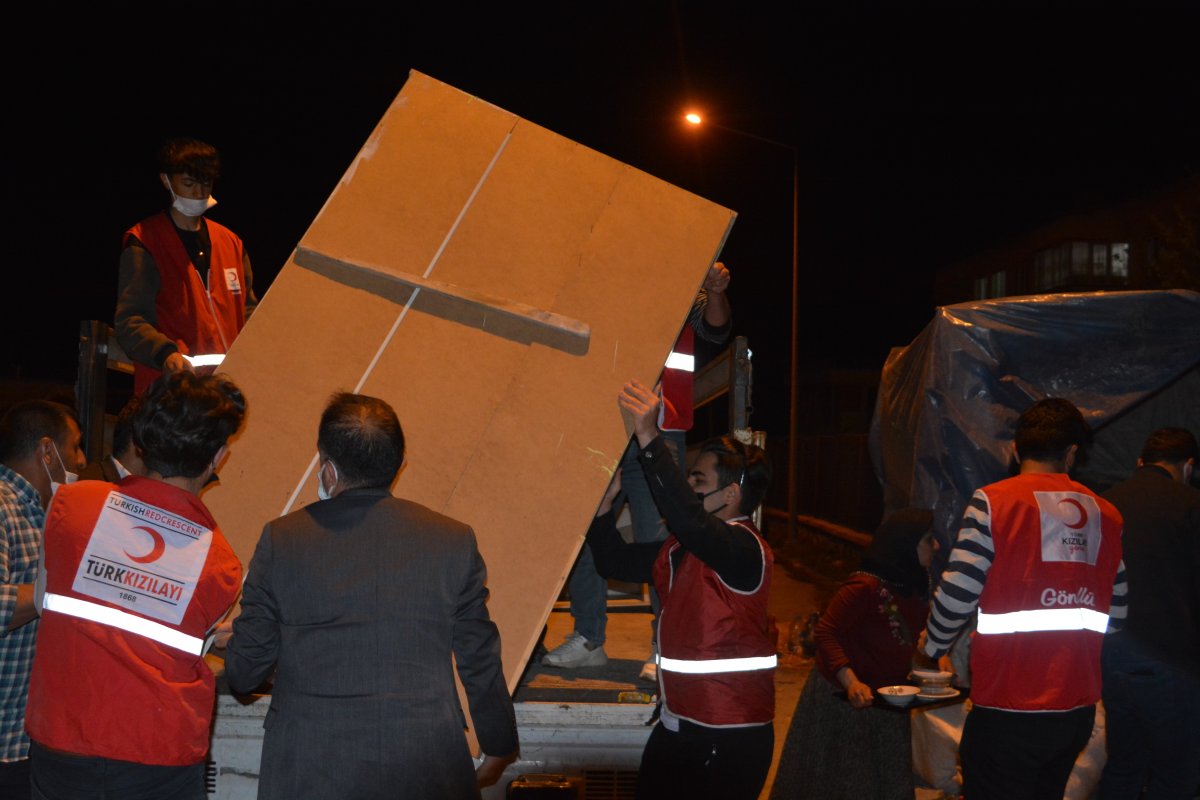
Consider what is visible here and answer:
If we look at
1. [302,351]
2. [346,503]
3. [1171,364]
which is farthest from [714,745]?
[1171,364]

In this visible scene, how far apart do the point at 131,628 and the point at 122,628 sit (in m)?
0.02

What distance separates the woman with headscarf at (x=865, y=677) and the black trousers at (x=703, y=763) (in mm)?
1275

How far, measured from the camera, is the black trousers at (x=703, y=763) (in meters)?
3.13

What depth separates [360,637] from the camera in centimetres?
237

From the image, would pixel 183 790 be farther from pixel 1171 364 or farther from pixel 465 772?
pixel 1171 364

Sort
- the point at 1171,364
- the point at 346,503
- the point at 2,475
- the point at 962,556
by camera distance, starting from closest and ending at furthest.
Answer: the point at 346,503, the point at 2,475, the point at 962,556, the point at 1171,364

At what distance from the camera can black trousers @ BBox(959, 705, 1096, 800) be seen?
11.9ft

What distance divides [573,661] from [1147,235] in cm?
3194

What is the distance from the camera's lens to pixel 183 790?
2.49 m

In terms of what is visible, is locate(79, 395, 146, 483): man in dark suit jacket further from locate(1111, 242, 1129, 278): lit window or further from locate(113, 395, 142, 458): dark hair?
locate(1111, 242, 1129, 278): lit window

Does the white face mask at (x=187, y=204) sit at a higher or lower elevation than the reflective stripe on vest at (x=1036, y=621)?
higher

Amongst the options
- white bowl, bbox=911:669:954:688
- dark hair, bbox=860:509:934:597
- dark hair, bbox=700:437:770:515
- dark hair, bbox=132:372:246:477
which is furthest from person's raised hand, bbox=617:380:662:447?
dark hair, bbox=860:509:934:597

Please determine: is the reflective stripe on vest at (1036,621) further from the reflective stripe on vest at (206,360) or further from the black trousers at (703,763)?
the reflective stripe on vest at (206,360)

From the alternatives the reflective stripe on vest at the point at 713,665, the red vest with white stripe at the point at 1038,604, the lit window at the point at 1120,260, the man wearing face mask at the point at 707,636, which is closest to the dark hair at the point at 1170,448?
the red vest with white stripe at the point at 1038,604
